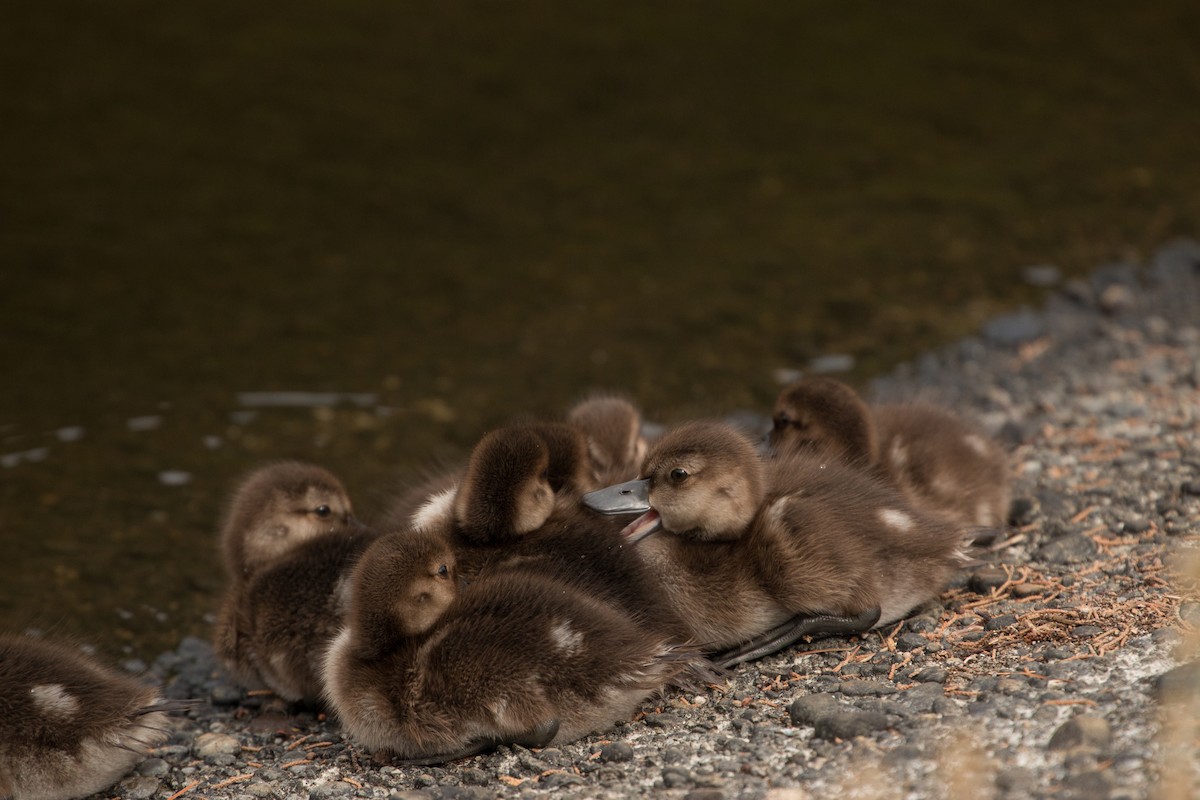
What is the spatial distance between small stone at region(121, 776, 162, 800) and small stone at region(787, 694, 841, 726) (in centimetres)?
206

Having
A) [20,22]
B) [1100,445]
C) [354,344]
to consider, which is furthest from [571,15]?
[1100,445]

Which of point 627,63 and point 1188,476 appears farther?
point 627,63

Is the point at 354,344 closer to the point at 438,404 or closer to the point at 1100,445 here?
the point at 438,404

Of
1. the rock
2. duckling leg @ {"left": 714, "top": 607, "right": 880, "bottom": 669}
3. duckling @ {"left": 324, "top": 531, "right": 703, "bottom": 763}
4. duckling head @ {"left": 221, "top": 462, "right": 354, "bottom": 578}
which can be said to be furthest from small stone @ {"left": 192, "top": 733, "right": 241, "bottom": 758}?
the rock

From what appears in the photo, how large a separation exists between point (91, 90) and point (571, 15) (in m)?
4.25

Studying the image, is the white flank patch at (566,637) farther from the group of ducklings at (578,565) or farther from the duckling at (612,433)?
the duckling at (612,433)

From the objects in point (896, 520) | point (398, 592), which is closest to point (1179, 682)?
point (896, 520)

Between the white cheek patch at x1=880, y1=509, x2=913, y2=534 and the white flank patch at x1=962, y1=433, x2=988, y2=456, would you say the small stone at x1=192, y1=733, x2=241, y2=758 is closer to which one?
the white cheek patch at x1=880, y1=509, x2=913, y2=534

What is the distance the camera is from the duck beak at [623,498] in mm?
4895

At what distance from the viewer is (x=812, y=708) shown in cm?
427

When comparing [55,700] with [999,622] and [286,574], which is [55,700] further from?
[999,622]

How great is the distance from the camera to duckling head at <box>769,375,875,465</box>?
5.41 metres

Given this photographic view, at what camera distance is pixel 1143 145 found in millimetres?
10891

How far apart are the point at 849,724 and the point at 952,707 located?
31 centimetres
